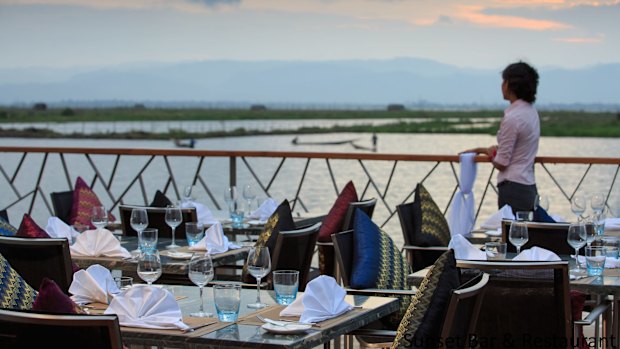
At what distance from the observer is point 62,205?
629cm

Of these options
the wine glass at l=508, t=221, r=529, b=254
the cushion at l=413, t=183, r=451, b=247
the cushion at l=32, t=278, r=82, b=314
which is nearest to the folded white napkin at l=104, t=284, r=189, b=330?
the cushion at l=32, t=278, r=82, b=314

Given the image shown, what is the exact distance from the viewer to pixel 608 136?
38031 mm

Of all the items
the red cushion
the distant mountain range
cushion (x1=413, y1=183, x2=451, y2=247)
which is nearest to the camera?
cushion (x1=413, y1=183, x2=451, y2=247)

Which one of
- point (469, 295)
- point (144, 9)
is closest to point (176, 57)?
point (144, 9)

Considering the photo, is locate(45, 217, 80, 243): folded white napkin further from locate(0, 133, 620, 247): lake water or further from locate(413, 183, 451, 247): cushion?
locate(0, 133, 620, 247): lake water

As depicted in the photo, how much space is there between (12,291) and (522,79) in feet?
13.1

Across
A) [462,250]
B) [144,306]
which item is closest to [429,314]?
[144,306]

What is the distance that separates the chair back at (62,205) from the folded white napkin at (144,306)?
343 cm

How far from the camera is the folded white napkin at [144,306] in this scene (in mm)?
2906

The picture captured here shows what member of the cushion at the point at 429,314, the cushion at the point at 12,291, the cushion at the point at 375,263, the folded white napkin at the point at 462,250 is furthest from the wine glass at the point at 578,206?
the cushion at the point at 12,291

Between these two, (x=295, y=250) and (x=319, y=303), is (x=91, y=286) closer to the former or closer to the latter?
(x=319, y=303)

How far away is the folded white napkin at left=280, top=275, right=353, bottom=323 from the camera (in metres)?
3.01

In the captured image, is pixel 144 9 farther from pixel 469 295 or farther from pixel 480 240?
pixel 469 295

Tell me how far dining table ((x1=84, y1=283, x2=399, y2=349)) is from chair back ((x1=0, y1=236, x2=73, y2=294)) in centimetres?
59
